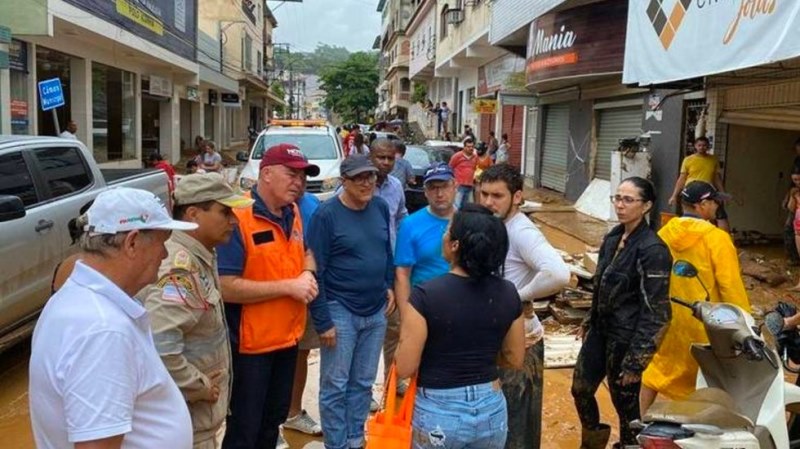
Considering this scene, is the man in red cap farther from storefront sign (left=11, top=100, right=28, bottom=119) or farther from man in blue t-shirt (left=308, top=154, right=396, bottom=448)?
storefront sign (left=11, top=100, right=28, bottom=119)

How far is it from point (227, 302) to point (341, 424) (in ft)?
3.58

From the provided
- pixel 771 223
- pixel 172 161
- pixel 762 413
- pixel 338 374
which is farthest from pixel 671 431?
pixel 172 161

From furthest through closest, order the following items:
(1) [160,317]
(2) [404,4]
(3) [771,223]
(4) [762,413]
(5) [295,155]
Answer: (2) [404,4]
(3) [771,223]
(5) [295,155]
(4) [762,413]
(1) [160,317]

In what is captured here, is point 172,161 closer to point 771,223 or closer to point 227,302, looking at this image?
point 771,223

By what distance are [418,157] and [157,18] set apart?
9894mm

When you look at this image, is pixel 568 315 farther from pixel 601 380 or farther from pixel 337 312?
pixel 337 312

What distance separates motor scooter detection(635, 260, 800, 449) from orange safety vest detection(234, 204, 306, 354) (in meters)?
1.70

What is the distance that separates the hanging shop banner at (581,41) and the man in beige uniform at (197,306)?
1187 cm

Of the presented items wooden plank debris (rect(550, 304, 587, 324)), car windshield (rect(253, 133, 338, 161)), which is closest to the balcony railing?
car windshield (rect(253, 133, 338, 161))

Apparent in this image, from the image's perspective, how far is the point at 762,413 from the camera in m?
2.89

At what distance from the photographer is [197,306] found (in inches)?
100

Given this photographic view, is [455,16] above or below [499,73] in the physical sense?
above

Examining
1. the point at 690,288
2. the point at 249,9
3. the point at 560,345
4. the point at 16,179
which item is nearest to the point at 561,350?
the point at 560,345

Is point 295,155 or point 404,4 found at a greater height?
point 404,4
